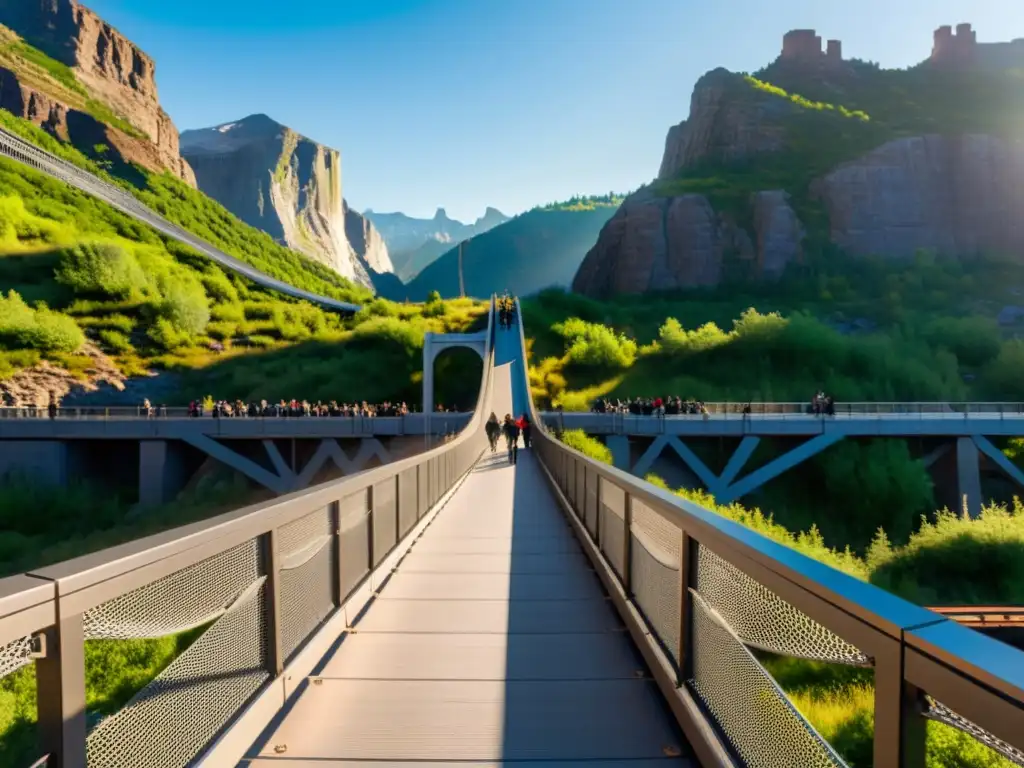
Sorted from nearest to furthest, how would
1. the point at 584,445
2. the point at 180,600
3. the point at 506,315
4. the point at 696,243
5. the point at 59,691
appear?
the point at 59,691 → the point at 180,600 → the point at 584,445 → the point at 506,315 → the point at 696,243

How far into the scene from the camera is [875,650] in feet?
6.21

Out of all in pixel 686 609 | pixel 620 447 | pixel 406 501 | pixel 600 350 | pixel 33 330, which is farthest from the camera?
pixel 600 350

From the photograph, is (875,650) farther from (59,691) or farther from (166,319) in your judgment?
(166,319)

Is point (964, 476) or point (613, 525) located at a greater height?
point (613, 525)

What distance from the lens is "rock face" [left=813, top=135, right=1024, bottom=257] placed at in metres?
71.0

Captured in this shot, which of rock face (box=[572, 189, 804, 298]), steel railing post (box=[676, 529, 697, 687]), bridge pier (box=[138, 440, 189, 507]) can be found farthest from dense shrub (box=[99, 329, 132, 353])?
steel railing post (box=[676, 529, 697, 687])

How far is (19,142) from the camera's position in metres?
81.9

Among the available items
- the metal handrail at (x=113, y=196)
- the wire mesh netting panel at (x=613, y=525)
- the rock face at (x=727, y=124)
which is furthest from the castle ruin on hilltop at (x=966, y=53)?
the wire mesh netting panel at (x=613, y=525)

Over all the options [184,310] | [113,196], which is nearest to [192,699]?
[184,310]

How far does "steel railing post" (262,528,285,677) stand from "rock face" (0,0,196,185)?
4538 inches

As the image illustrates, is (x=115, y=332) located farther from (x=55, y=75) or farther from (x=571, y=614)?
(x=55, y=75)

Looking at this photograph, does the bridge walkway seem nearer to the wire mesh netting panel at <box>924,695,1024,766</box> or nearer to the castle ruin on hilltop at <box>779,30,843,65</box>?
the wire mesh netting panel at <box>924,695,1024,766</box>

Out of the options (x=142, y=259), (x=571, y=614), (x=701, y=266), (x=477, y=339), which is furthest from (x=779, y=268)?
(x=571, y=614)

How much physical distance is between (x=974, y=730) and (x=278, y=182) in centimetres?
17189
